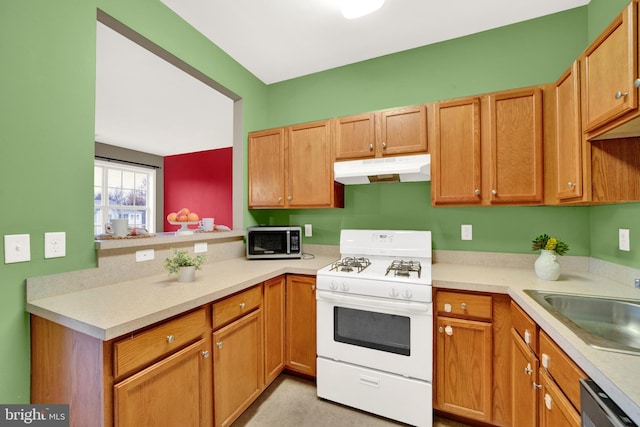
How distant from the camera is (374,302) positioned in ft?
5.39

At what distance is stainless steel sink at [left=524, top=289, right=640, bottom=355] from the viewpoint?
1120mm

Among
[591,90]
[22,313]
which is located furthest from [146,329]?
[591,90]

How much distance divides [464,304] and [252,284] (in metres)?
1.30

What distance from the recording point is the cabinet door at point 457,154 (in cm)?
183

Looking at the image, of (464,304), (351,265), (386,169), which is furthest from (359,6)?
(464,304)

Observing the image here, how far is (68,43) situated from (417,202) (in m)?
2.42

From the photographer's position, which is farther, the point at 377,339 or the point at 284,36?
the point at 284,36

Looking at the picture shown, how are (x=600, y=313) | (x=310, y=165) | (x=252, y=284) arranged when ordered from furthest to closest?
(x=310, y=165), (x=252, y=284), (x=600, y=313)

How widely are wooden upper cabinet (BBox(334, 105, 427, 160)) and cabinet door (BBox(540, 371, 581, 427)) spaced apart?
4.84 feet

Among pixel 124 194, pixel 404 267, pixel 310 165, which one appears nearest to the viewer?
pixel 404 267

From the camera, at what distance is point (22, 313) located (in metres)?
1.18

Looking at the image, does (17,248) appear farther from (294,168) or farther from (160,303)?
(294,168)

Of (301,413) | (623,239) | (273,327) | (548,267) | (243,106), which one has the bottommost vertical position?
(301,413)

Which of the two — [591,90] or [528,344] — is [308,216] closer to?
[528,344]
